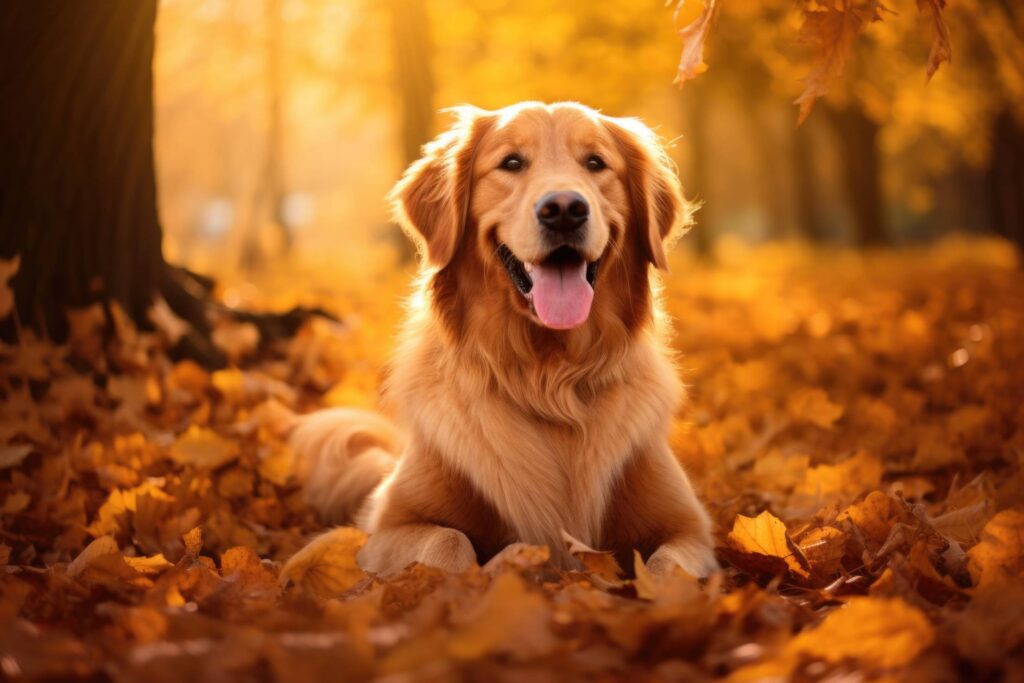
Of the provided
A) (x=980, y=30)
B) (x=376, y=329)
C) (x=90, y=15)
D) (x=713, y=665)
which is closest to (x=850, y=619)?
(x=713, y=665)

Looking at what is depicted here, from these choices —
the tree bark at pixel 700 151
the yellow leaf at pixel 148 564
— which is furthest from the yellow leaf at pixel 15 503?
the tree bark at pixel 700 151

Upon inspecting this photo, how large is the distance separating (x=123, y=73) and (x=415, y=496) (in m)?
2.86

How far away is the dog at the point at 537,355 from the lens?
299 centimetres

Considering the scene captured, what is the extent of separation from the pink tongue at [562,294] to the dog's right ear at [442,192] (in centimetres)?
38

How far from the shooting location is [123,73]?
4.57 meters

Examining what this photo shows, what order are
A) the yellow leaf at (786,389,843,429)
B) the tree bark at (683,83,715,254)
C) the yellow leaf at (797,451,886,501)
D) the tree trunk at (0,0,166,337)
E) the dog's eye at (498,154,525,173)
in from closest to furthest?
the dog's eye at (498,154,525,173) < the yellow leaf at (797,451,886,501) < the tree trunk at (0,0,166,337) < the yellow leaf at (786,389,843,429) < the tree bark at (683,83,715,254)

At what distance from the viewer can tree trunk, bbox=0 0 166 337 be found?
4.10 metres

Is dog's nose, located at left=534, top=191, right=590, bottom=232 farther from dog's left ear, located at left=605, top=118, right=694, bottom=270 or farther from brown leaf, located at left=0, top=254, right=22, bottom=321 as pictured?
brown leaf, located at left=0, top=254, right=22, bottom=321

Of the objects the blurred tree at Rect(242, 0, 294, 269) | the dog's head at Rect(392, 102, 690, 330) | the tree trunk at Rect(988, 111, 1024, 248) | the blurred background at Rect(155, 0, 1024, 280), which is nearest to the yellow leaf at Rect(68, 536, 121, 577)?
the dog's head at Rect(392, 102, 690, 330)

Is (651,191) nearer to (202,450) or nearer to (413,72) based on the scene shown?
(202,450)

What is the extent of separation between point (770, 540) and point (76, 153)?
142 inches

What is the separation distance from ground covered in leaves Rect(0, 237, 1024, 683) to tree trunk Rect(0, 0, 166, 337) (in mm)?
235

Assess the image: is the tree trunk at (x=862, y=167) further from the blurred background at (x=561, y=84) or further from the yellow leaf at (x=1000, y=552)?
the yellow leaf at (x=1000, y=552)

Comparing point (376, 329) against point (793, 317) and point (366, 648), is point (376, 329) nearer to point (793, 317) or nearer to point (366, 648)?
point (793, 317)
